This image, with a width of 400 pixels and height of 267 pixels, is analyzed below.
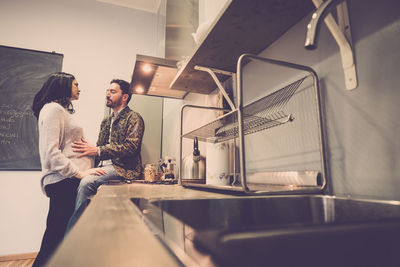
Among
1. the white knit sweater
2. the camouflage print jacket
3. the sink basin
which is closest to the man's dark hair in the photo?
the camouflage print jacket

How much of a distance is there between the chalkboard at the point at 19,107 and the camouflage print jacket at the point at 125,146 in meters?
1.26

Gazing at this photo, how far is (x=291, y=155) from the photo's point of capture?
88cm

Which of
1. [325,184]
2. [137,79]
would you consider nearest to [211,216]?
[325,184]

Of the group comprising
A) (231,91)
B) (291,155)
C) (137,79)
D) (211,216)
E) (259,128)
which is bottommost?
(211,216)

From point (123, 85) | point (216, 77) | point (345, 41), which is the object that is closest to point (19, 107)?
point (123, 85)

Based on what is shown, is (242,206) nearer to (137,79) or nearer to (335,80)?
(335,80)

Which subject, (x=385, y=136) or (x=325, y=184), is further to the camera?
(x=325, y=184)

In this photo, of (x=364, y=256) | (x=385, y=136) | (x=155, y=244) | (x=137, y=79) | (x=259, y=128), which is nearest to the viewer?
(x=155, y=244)

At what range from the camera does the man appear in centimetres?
159

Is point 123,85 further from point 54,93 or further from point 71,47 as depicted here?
point 71,47

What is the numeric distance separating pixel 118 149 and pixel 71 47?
196 centimetres

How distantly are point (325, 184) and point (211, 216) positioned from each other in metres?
0.34

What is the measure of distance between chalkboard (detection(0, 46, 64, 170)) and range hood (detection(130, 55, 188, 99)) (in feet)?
4.50

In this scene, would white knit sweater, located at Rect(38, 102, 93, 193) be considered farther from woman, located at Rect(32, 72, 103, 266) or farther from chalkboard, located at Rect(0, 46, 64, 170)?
chalkboard, located at Rect(0, 46, 64, 170)
